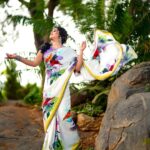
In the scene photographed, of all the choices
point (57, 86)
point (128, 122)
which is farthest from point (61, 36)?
point (128, 122)

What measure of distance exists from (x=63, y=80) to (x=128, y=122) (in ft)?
3.52

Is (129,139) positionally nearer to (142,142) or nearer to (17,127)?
(142,142)

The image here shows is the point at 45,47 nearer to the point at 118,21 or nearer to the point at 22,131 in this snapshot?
the point at 22,131

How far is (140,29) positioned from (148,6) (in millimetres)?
819

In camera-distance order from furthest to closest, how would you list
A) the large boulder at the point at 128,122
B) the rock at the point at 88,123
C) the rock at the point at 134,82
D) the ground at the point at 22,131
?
the rock at the point at 88,123
the ground at the point at 22,131
the rock at the point at 134,82
the large boulder at the point at 128,122

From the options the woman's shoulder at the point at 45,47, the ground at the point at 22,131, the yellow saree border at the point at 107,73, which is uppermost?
the woman's shoulder at the point at 45,47

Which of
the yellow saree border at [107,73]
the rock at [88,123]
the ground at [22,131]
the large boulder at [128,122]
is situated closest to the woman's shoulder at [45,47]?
the yellow saree border at [107,73]

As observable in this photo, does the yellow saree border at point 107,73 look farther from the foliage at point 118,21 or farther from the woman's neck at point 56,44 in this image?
the foliage at point 118,21

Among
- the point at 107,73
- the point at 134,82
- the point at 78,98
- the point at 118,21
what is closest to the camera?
the point at 107,73

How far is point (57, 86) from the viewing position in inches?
233

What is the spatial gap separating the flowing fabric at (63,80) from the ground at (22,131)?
45.1 inches

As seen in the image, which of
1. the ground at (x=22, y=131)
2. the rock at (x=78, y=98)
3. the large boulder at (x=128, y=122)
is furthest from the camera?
the rock at (x=78, y=98)

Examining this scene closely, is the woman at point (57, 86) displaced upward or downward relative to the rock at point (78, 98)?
upward

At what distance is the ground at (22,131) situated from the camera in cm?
722
